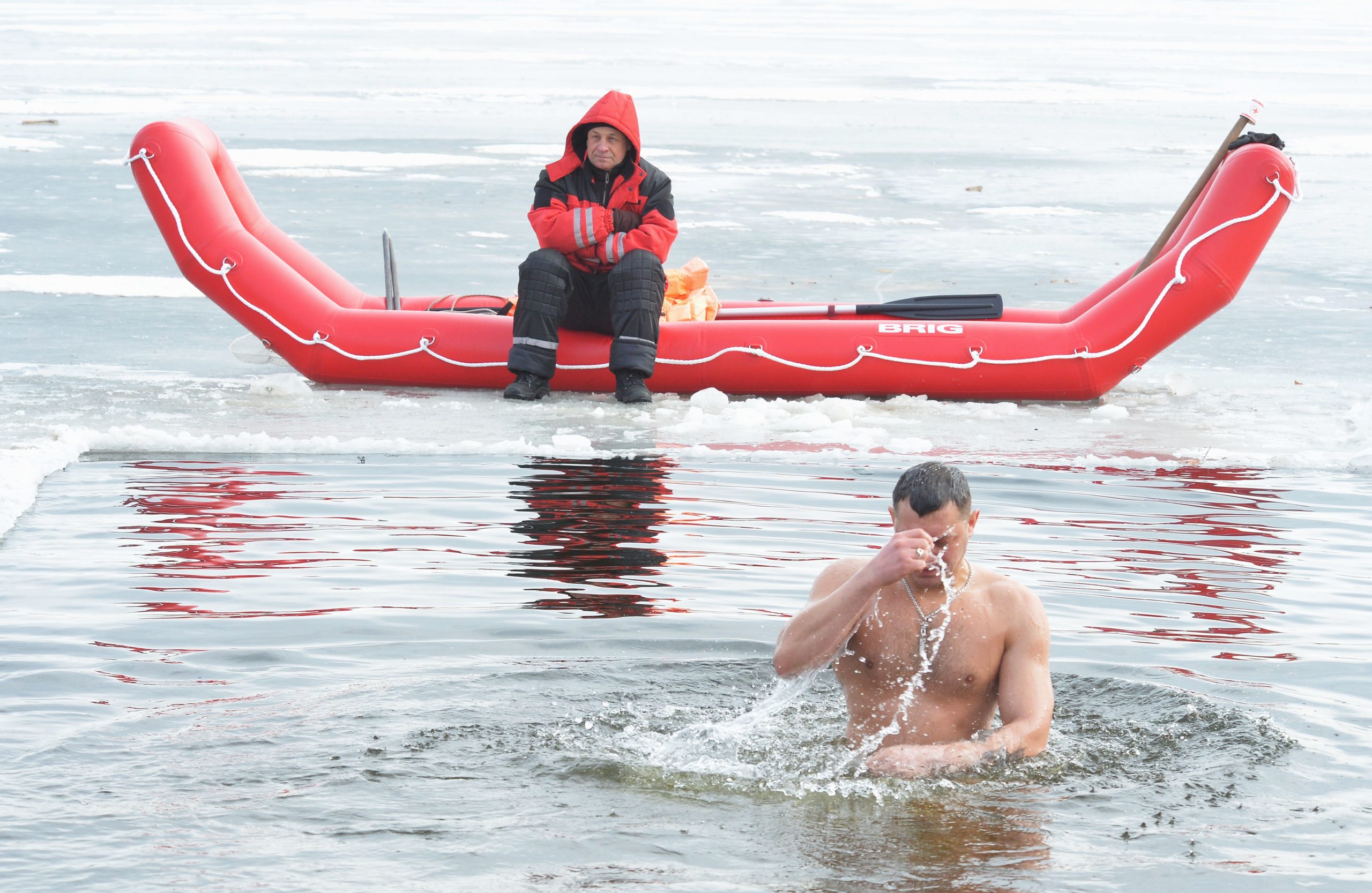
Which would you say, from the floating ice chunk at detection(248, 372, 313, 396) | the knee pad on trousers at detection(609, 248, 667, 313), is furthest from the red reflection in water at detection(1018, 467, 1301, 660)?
the floating ice chunk at detection(248, 372, 313, 396)

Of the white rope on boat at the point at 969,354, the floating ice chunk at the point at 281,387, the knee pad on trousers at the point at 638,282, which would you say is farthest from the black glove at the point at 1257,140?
the floating ice chunk at the point at 281,387

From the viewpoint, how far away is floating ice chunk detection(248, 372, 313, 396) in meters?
9.16

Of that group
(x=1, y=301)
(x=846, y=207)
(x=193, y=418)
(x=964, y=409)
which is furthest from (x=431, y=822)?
(x=846, y=207)

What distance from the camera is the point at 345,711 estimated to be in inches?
182

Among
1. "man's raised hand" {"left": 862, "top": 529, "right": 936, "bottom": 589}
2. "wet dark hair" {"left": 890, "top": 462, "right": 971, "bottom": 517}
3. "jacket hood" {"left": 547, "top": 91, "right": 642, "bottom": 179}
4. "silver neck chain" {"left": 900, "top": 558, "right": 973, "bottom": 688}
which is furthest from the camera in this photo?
"jacket hood" {"left": 547, "top": 91, "right": 642, "bottom": 179}

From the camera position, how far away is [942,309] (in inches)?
384

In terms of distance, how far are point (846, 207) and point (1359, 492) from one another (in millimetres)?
9223

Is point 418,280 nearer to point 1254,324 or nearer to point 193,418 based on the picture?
point 193,418

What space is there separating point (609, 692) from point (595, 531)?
5.70 feet

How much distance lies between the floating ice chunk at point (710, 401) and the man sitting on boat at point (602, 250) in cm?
27

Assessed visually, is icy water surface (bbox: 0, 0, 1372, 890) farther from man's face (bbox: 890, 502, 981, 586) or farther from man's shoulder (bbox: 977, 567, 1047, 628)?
man's face (bbox: 890, 502, 981, 586)

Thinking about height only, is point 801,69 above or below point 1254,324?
above

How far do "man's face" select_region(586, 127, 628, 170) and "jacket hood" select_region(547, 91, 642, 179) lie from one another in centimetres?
4

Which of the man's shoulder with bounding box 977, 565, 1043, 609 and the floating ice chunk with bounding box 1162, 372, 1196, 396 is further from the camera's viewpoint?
the floating ice chunk with bounding box 1162, 372, 1196, 396
